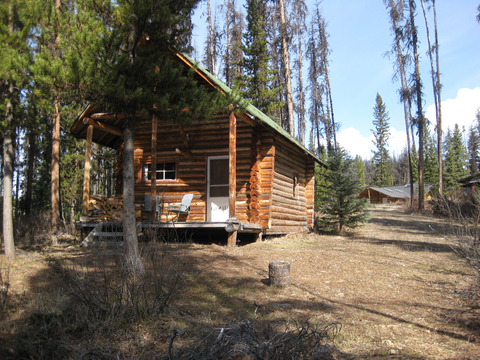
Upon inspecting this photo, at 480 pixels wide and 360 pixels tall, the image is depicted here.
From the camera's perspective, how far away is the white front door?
40.7 ft

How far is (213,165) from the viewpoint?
13.0m

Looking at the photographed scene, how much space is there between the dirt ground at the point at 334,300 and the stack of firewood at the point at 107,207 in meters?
2.71

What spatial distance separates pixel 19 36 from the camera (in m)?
6.93

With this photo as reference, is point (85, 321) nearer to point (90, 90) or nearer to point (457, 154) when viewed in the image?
point (90, 90)

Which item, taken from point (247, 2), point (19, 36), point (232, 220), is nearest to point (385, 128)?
point (247, 2)

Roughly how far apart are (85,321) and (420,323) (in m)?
4.51

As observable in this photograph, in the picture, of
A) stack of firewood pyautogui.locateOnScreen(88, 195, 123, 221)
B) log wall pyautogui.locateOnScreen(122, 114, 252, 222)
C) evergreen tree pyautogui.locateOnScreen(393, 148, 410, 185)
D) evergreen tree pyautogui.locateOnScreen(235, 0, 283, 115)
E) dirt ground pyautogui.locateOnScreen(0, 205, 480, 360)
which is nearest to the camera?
dirt ground pyautogui.locateOnScreen(0, 205, 480, 360)

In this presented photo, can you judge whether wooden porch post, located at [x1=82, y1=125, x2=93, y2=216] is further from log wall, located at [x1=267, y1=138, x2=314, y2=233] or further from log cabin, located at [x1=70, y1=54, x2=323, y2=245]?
log wall, located at [x1=267, y1=138, x2=314, y2=233]

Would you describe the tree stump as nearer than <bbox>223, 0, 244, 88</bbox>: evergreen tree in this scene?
Yes

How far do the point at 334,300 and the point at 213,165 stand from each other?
8047mm

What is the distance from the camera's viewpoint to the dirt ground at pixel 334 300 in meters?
4.14

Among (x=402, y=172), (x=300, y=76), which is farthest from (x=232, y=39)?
(x=402, y=172)

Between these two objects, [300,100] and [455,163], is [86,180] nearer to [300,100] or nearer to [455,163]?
[300,100]

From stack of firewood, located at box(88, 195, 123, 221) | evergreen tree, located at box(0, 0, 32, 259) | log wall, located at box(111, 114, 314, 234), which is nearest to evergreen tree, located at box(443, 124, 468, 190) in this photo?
log wall, located at box(111, 114, 314, 234)
